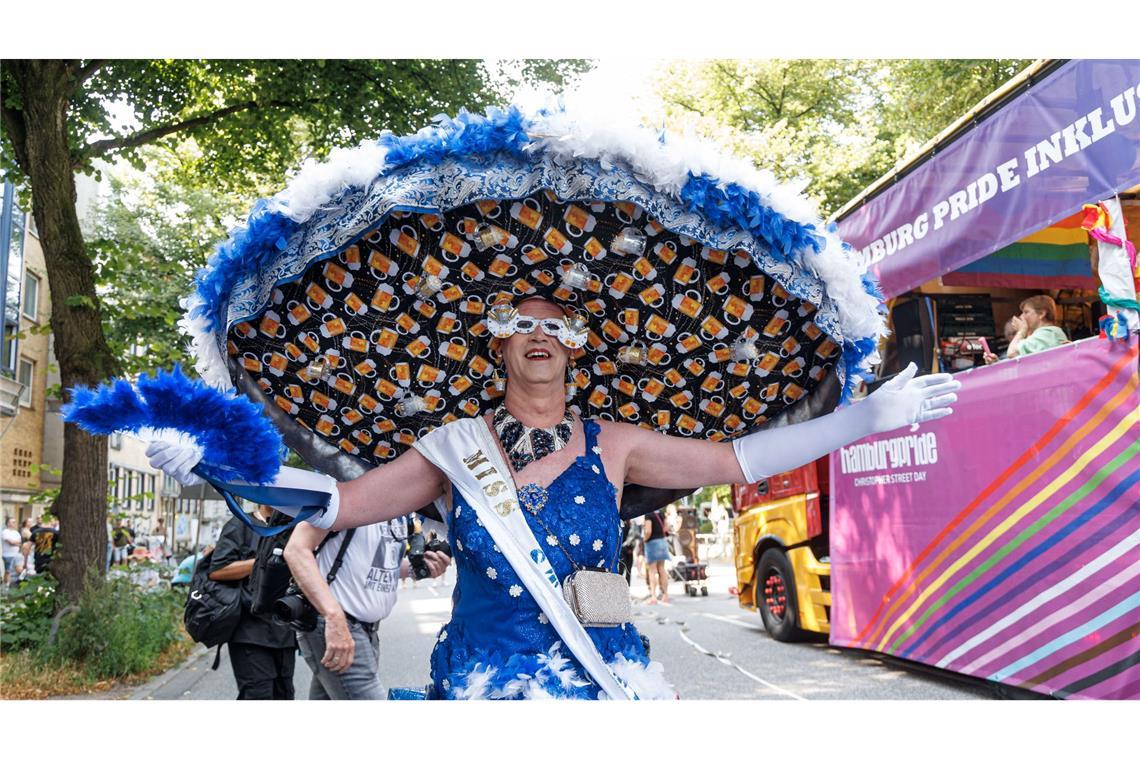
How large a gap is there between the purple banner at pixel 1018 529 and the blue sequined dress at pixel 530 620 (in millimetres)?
4301

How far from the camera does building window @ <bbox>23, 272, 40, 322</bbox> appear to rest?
32.4 metres

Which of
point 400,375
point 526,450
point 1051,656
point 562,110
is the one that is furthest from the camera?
point 1051,656

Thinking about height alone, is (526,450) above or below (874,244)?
below

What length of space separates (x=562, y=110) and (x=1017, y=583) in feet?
19.2

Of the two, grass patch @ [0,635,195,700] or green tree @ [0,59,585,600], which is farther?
green tree @ [0,59,585,600]

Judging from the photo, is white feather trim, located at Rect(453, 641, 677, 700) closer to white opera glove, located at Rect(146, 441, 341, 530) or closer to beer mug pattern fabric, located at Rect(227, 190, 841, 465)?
white opera glove, located at Rect(146, 441, 341, 530)

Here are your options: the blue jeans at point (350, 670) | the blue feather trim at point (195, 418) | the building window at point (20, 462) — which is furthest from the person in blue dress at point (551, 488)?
the building window at point (20, 462)

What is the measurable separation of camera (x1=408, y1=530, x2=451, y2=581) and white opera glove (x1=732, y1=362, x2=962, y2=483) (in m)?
2.49

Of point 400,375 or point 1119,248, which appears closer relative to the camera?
point 400,375

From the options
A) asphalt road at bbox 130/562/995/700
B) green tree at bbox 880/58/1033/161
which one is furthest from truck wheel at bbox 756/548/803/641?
green tree at bbox 880/58/1033/161

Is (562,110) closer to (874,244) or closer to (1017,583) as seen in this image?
(1017,583)

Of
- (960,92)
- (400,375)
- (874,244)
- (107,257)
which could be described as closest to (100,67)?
(107,257)

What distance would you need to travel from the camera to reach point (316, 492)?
295cm

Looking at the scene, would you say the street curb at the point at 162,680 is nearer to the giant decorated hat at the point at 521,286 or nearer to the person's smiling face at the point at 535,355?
the giant decorated hat at the point at 521,286
